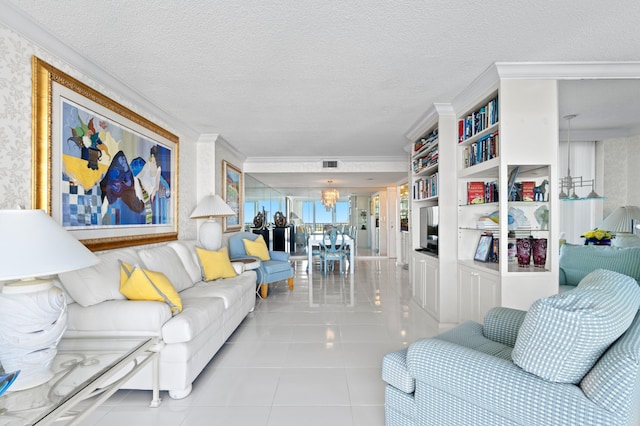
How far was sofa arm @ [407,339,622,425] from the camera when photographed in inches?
47.6

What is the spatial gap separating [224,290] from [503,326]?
94.9 inches

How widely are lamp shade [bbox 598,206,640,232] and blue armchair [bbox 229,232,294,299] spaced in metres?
4.51

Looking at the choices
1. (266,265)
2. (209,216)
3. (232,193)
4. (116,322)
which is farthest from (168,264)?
(232,193)

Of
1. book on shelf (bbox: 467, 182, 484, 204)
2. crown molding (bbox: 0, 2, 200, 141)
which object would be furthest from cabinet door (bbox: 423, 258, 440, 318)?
crown molding (bbox: 0, 2, 200, 141)

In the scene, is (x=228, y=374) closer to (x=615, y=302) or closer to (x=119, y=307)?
(x=119, y=307)

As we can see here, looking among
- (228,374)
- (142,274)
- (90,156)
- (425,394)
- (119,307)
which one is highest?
(90,156)

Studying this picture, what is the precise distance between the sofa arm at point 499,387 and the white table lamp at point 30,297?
1711 mm

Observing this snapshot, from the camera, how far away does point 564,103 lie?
3664mm

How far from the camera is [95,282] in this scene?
7.78ft

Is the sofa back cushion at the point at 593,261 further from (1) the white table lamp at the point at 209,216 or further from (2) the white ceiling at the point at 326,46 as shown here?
(1) the white table lamp at the point at 209,216

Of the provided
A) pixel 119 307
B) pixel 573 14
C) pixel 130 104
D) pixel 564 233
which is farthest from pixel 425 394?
pixel 564 233

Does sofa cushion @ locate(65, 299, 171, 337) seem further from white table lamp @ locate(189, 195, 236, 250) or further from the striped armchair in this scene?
A: white table lamp @ locate(189, 195, 236, 250)

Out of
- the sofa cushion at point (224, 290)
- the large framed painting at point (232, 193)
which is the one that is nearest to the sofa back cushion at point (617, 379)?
the sofa cushion at point (224, 290)

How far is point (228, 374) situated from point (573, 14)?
→ 3445mm
